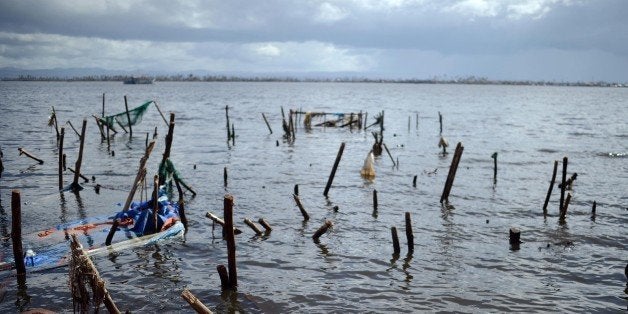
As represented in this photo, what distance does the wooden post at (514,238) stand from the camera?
12977 mm

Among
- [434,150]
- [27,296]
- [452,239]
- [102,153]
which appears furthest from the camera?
[434,150]

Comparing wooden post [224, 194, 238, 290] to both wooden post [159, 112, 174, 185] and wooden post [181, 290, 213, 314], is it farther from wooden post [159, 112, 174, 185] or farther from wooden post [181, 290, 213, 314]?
wooden post [159, 112, 174, 185]

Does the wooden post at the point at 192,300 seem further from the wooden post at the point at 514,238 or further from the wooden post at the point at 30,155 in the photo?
the wooden post at the point at 30,155

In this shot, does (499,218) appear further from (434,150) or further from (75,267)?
(434,150)

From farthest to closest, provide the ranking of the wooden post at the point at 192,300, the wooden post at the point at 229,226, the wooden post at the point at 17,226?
the wooden post at the point at 17,226
the wooden post at the point at 229,226
the wooden post at the point at 192,300

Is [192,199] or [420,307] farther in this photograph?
[192,199]

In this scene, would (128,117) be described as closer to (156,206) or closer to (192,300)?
(156,206)

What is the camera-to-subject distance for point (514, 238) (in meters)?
13.1

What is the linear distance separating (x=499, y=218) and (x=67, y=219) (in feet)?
44.6

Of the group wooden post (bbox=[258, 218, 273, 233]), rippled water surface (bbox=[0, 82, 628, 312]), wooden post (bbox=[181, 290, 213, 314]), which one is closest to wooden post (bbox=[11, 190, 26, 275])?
rippled water surface (bbox=[0, 82, 628, 312])

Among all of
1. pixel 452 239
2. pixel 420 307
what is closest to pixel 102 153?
pixel 452 239

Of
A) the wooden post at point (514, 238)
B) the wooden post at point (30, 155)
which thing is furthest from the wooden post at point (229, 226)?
the wooden post at point (30, 155)

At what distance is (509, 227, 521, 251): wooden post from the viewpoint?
→ 511 inches

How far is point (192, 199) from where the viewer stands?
17.7 m
